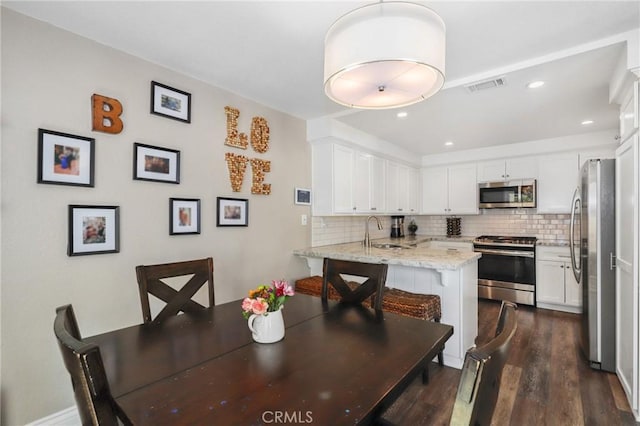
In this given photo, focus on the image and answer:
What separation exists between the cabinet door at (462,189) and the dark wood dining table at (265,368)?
395cm

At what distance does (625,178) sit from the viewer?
83.0 inches

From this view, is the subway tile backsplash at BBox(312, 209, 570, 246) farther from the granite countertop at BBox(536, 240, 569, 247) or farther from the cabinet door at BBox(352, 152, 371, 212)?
the cabinet door at BBox(352, 152, 371, 212)

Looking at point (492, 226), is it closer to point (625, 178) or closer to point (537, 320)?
point (537, 320)

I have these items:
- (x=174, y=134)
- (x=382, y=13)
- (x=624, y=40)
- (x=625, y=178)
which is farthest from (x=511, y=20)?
(x=174, y=134)

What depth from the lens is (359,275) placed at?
81.2 inches

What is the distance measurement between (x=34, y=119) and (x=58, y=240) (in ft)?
2.26

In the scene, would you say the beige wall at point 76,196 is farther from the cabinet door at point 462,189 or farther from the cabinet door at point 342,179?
the cabinet door at point 462,189

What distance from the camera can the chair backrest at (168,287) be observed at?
172 centimetres

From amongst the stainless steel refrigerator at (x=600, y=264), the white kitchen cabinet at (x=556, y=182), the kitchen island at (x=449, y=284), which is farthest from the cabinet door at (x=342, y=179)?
the white kitchen cabinet at (x=556, y=182)

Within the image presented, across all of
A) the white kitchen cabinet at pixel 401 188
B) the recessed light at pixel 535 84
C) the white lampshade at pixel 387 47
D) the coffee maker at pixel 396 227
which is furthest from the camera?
the coffee maker at pixel 396 227

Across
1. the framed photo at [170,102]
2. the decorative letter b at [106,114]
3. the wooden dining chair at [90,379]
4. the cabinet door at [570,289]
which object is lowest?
the cabinet door at [570,289]

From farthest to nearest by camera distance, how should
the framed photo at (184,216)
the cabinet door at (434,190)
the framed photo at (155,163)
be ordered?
1. the cabinet door at (434,190)
2. the framed photo at (184,216)
3. the framed photo at (155,163)

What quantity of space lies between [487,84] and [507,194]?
9.09 feet

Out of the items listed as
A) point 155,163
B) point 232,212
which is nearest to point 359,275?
point 232,212
